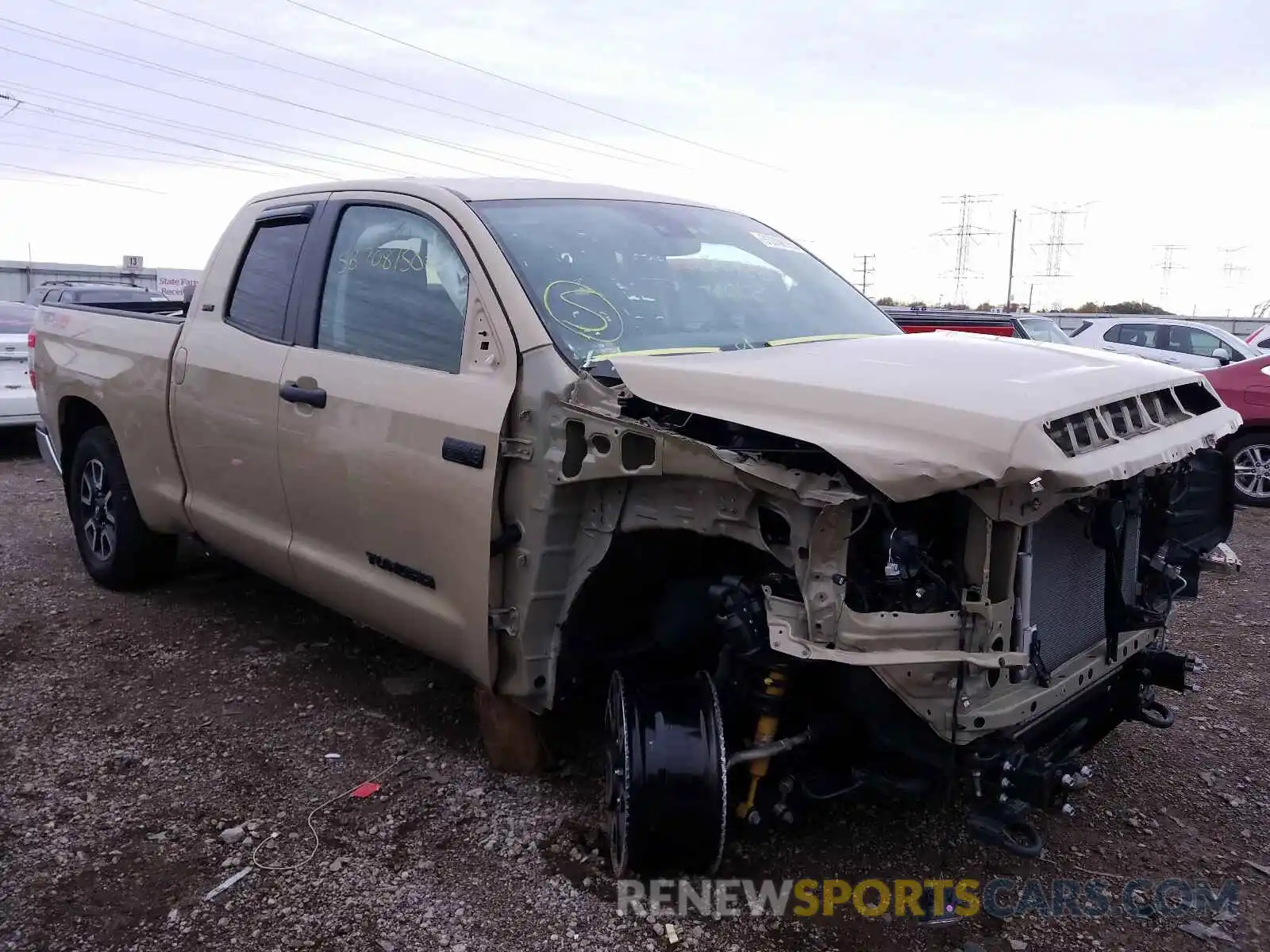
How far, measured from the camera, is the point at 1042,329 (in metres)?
13.6

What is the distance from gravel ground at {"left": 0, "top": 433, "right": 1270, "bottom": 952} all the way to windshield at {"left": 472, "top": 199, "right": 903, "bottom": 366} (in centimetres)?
153

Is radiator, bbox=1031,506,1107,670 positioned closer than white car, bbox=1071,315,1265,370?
Yes

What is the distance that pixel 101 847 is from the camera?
3.15 metres

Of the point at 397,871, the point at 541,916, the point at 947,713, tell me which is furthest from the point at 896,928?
the point at 397,871

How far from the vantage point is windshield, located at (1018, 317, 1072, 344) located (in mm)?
13172

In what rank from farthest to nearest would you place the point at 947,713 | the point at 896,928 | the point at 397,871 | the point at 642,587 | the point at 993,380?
the point at 642,587 < the point at 397,871 < the point at 896,928 < the point at 993,380 < the point at 947,713

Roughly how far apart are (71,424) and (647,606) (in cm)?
391

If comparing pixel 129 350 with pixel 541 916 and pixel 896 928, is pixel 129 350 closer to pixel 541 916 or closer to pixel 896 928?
pixel 541 916

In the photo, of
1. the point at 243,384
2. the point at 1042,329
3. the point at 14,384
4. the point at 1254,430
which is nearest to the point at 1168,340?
the point at 1042,329

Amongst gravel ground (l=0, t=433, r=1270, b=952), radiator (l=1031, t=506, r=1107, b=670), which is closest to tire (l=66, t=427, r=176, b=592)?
gravel ground (l=0, t=433, r=1270, b=952)

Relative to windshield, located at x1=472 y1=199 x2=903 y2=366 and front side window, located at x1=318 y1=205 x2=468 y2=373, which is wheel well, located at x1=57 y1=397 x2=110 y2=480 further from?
windshield, located at x1=472 y1=199 x2=903 y2=366

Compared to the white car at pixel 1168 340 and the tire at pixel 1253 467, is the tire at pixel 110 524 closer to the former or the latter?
the tire at pixel 1253 467

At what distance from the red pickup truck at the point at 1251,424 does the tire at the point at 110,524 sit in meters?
8.01

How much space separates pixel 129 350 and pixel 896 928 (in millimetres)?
4117
